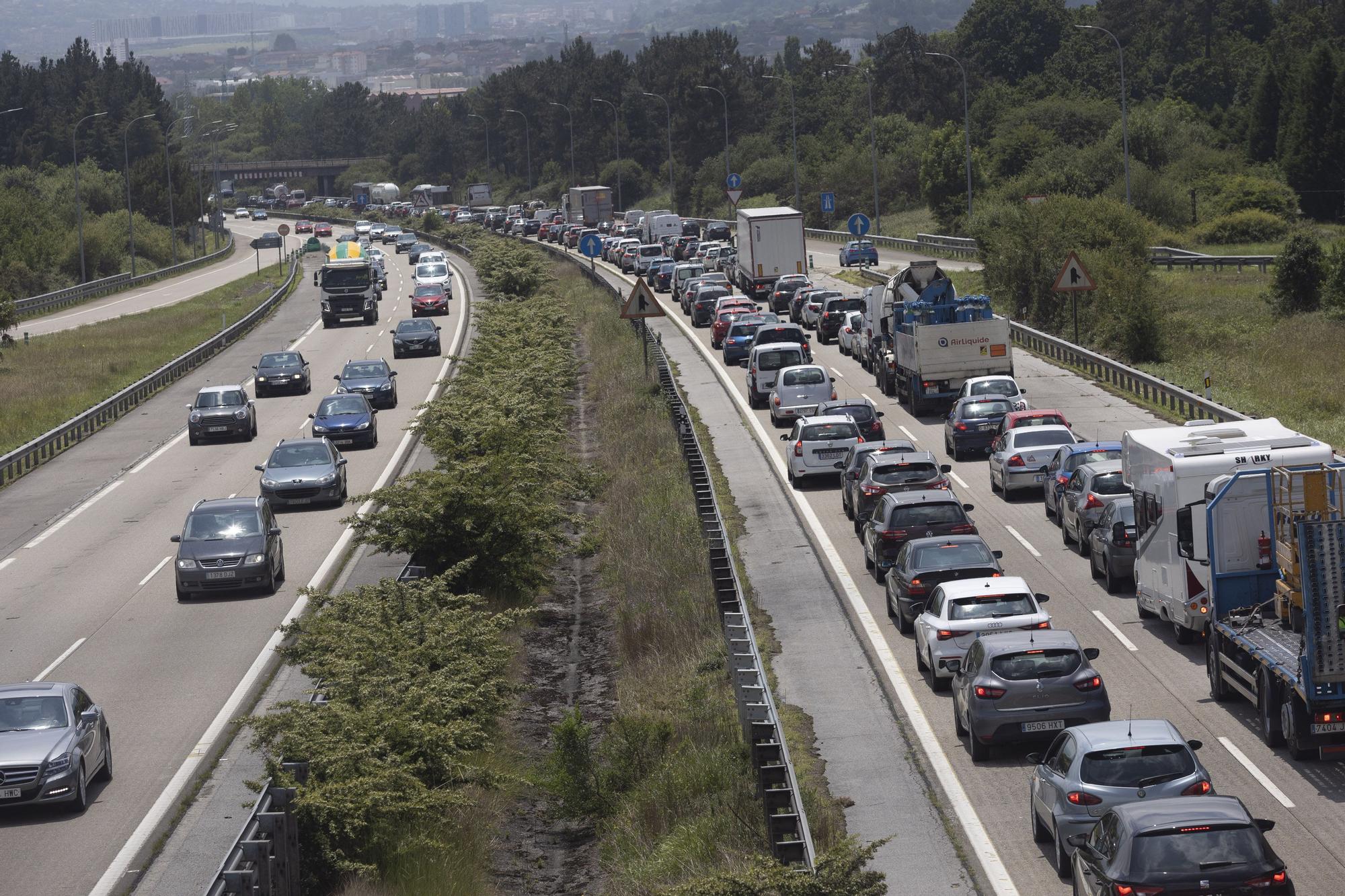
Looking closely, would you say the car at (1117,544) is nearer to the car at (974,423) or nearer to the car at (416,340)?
the car at (974,423)

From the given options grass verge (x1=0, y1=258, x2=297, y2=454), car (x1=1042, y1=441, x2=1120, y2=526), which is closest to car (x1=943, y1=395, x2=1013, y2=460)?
car (x1=1042, y1=441, x2=1120, y2=526)

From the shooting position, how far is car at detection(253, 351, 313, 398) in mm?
50531

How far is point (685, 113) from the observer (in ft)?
477

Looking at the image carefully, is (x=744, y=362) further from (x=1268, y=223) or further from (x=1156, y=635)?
(x=1268, y=223)

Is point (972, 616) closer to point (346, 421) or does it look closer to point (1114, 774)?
point (1114, 774)

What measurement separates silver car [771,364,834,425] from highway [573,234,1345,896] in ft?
16.4

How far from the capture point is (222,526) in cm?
2717

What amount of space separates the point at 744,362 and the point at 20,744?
36092 mm

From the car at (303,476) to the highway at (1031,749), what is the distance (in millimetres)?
8808

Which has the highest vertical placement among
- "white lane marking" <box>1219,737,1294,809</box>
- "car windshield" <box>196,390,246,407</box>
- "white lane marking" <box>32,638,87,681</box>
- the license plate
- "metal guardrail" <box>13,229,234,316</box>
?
"metal guardrail" <box>13,229,234,316</box>

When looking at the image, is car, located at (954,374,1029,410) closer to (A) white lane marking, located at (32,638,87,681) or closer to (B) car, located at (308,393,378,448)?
(B) car, located at (308,393,378,448)

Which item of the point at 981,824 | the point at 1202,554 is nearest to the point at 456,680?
the point at 981,824

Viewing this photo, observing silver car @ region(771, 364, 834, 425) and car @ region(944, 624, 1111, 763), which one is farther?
silver car @ region(771, 364, 834, 425)

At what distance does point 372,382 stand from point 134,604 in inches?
803
